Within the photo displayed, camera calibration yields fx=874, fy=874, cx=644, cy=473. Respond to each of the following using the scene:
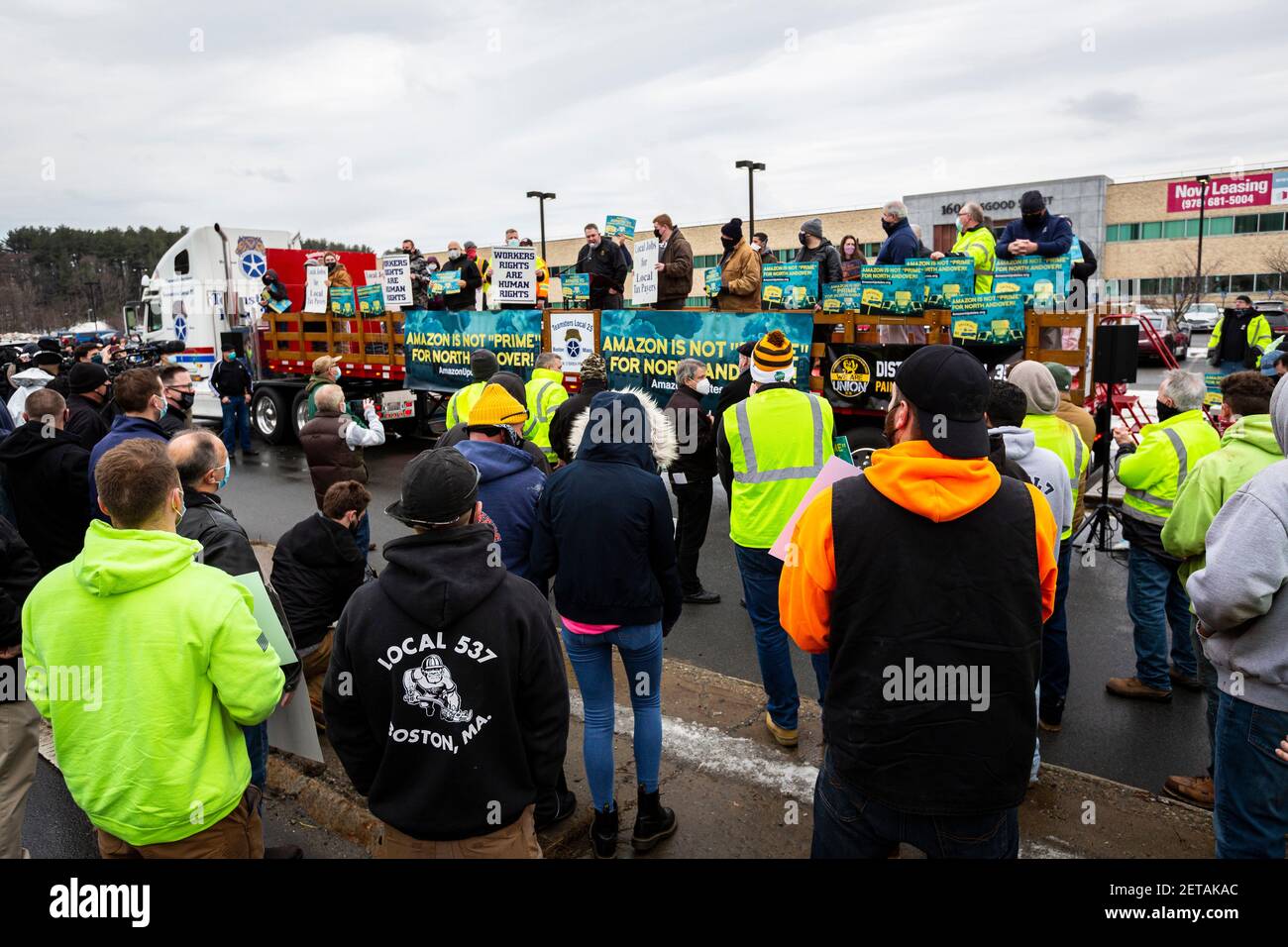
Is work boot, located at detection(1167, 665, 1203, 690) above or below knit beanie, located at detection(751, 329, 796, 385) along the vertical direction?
below

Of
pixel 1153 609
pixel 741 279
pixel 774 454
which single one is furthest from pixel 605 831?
pixel 741 279

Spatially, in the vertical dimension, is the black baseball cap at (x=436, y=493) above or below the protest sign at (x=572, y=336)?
below

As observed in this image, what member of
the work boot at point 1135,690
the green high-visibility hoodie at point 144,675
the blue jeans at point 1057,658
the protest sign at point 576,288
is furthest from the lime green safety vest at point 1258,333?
the green high-visibility hoodie at point 144,675

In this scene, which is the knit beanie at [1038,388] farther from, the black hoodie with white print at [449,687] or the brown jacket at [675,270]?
the brown jacket at [675,270]

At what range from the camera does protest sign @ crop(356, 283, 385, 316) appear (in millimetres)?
14188

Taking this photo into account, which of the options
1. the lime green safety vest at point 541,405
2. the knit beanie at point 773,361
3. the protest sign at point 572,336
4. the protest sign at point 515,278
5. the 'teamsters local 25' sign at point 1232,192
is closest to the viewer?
the knit beanie at point 773,361

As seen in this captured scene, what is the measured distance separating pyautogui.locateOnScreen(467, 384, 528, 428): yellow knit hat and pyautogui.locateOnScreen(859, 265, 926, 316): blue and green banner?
5.52 m

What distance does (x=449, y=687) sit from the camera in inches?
90.4

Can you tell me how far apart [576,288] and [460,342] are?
245cm

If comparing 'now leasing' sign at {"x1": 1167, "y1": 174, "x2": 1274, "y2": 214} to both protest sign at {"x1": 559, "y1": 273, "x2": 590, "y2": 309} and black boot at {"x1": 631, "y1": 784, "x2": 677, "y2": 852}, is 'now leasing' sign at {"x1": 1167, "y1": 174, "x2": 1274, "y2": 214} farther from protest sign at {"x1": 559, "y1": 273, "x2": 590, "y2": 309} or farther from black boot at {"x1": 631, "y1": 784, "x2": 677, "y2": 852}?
black boot at {"x1": 631, "y1": 784, "x2": 677, "y2": 852}

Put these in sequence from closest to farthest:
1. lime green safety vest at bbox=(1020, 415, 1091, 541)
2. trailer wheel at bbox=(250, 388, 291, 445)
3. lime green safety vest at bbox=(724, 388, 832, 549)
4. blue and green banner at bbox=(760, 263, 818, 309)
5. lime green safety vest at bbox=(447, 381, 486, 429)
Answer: lime green safety vest at bbox=(724, 388, 832, 549)
lime green safety vest at bbox=(1020, 415, 1091, 541)
lime green safety vest at bbox=(447, 381, 486, 429)
blue and green banner at bbox=(760, 263, 818, 309)
trailer wheel at bbox=(250, 388, 291, 445)

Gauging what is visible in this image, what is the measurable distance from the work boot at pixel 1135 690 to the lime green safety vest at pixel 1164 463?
989 millimetres

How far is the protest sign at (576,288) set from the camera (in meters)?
11.6

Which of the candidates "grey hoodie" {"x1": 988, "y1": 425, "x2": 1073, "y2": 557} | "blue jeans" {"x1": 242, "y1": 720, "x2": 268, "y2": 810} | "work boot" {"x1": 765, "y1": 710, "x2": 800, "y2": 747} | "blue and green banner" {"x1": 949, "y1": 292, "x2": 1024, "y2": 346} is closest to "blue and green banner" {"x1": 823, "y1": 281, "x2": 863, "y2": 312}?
"blue and green banner" {"x1": 949, "y1": 292, "x2": 1024, "y2": 346}
